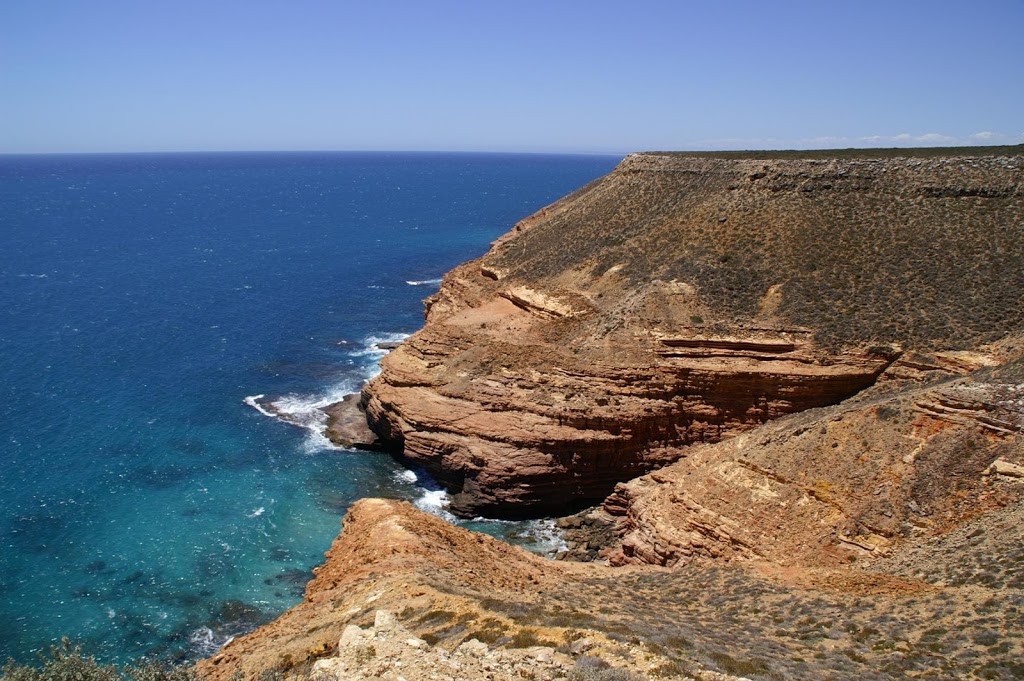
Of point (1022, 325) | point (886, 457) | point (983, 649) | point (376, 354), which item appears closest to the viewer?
point (983, 649)

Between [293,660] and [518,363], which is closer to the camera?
[293,660]

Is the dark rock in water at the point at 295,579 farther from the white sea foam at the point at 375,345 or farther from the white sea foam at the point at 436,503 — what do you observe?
the white sea foam at the point at 375,345

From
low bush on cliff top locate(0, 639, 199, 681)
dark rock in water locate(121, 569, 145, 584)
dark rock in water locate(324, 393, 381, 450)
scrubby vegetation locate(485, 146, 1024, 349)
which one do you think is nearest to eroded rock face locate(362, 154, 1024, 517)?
scrubby vegetation locate(485, 146, 1024, 349)

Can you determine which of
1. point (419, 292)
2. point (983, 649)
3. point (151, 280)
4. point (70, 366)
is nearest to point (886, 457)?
point (983, 649)

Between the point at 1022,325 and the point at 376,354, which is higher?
the point at 1022,325

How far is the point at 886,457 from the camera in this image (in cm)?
2544

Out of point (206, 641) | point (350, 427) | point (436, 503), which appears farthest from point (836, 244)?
point (206, 641)

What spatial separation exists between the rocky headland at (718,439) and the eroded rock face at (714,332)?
0.44 ft

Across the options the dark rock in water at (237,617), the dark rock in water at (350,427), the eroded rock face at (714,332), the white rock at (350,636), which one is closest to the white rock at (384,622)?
the white rock at (350,636)

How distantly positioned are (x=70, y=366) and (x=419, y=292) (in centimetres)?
3426

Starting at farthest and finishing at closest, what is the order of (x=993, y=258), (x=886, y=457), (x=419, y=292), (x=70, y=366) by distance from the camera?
1. (x=419, y=292)
2. (x=70, y=366)
3. (x=993, y=258)
4. (x=886, y=457)

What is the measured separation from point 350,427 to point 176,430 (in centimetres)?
1054

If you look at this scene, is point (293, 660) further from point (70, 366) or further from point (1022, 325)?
point (70, 366)

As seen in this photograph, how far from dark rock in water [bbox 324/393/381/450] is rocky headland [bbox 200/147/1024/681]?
0.34 m
